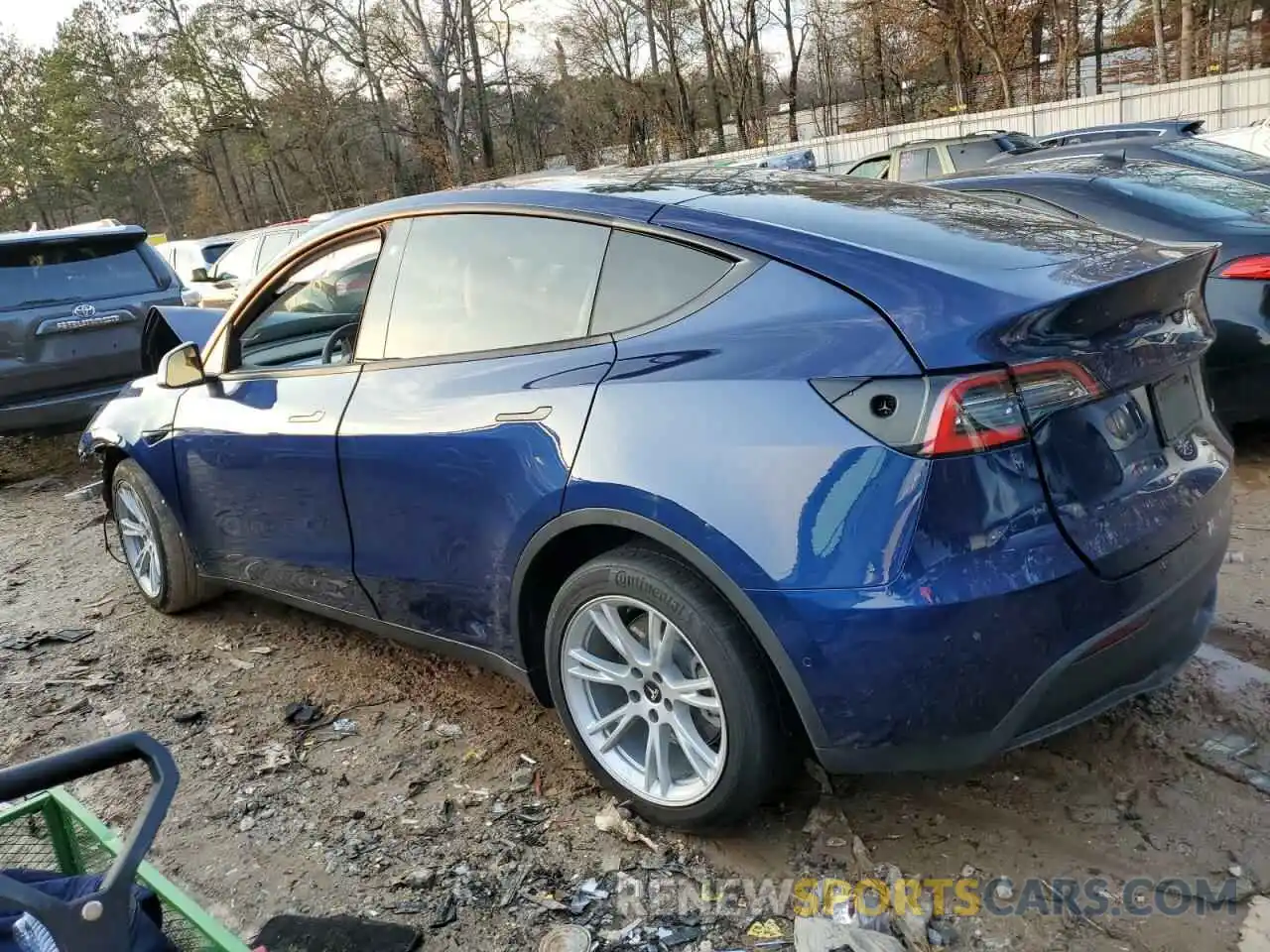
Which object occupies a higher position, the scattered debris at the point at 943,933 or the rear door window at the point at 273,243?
the rear door window at the point at 273,243

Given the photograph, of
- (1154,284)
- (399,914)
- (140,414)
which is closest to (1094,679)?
(1154,284)

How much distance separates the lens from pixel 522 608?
9.27ft

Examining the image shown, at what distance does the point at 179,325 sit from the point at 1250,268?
5.29m

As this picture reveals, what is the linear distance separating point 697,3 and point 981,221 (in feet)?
129

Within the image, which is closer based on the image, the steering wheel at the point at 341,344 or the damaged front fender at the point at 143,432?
the steering wheel at the point at 341,344

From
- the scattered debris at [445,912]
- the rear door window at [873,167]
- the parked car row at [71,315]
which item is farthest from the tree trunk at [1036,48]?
the scattered debris at [445,912]

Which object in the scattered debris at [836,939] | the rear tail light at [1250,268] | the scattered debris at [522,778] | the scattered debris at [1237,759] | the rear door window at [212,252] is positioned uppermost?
the rear door window at [212,252]

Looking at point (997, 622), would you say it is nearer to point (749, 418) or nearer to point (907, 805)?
point (749, 418)

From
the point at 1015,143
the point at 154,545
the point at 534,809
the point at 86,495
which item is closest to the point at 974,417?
the point at 534,809

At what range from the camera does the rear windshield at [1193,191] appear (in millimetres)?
4906

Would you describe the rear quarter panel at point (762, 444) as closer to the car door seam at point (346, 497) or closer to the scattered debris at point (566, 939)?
the scattered debris at point (566, 939)

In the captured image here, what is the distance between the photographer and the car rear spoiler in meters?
5.34

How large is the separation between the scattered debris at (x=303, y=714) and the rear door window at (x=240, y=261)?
9576 millimetres

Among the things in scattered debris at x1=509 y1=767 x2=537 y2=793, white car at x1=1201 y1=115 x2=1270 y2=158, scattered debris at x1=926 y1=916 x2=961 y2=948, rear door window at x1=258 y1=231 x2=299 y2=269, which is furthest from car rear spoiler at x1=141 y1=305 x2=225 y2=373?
white car at x1=1201 y1=115 x2=1270 y2=158
